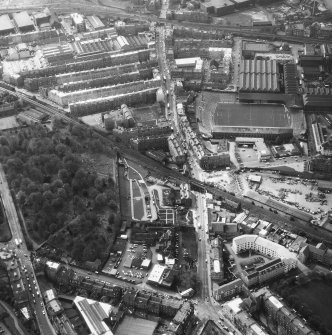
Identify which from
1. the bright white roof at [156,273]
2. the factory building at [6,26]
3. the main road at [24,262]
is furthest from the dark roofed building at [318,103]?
the factory building at [6,26]

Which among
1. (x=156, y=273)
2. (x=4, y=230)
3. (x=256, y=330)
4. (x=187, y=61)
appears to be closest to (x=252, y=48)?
(x=187, y=61)

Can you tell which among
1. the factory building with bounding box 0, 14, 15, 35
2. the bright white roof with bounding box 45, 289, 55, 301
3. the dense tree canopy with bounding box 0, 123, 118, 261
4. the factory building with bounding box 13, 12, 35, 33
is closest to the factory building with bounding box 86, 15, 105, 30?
the factory building with bounding box 13, 12, 35, 33

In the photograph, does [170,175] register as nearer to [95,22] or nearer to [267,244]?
[267,244]

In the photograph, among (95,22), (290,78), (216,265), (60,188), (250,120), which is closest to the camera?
(216,265)

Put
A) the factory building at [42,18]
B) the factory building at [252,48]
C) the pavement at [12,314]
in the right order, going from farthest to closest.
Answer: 1. the factory building at [42,18]
2. the factory building at [252,48]
3. the pavement at [12,314]

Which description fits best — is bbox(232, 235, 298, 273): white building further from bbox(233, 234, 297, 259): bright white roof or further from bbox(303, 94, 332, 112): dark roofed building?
bbox(303, 94, 332, 112): dark roofed building

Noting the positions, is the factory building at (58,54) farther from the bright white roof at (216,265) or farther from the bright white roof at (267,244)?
the bright white roof at (216,265)
